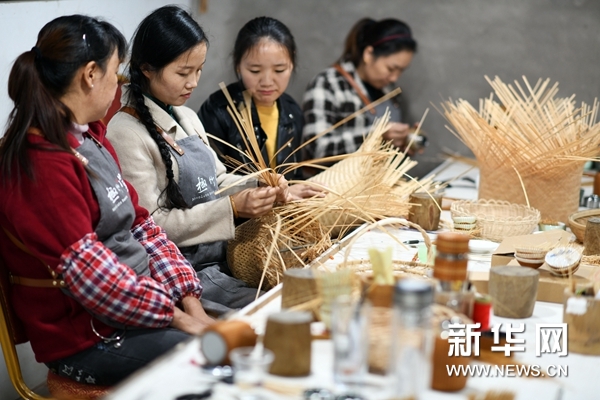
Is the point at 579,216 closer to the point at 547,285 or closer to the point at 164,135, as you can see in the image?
the point at 547,285

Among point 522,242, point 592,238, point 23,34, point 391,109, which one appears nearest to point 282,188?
point 522,242

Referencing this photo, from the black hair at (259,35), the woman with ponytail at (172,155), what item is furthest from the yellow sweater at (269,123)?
the woman with ponytail at (172,155)

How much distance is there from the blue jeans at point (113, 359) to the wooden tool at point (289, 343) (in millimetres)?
537

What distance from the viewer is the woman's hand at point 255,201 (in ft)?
7.11

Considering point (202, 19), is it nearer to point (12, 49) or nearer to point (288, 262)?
point (12, 49)

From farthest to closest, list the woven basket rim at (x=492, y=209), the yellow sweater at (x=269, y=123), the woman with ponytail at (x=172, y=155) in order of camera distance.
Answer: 1. the yellow sweater at (x=269, y=123)
2. the woven basket rim at (x=492, y=209)
3. the woman with ponytail at (x=172, y=155)

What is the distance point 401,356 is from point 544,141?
5.60 ft

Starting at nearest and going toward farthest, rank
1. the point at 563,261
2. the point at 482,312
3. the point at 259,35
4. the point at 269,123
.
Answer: the point at 482,312
the point at 563,261
the point at 259,35
the point at 269,123

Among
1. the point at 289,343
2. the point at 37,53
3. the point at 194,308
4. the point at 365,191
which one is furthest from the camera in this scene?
the point at 365,191

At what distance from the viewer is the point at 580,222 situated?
2404 mm

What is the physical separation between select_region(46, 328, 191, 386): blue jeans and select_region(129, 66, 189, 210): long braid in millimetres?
529

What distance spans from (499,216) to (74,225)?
1499mm

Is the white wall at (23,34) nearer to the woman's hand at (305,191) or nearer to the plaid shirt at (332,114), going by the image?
the woman's hand at (305,191)

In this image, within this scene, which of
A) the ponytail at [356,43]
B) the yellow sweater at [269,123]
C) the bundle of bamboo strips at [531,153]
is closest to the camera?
the bundle of bamboo strips at [531,153]
